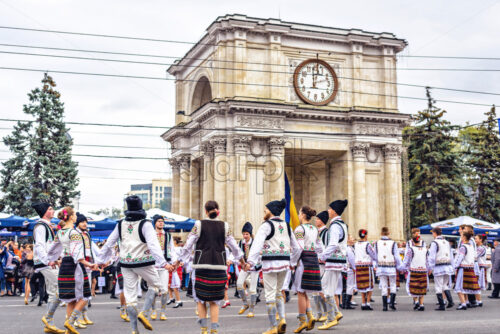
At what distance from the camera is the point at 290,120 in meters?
38.2

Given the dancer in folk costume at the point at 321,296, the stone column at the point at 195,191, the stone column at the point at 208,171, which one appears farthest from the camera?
the stone column at the point at 195,191

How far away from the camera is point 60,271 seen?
11.4 m

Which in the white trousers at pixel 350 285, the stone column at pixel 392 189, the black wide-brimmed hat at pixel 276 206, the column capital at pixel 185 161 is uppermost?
the column capital at pixel 185 161

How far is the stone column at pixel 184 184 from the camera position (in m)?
44.1

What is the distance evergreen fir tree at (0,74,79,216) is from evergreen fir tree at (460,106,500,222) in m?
32.5

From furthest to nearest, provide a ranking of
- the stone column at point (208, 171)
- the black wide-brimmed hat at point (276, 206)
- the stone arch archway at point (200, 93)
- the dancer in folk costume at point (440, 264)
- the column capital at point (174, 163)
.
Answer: the column capital at point (174, 163), the stone arch archway at point (200, 93), the stone column at point (208, 171), the dancer in folk costume at point (440, 264), the black wide-brimmed hat at point (276, 206)

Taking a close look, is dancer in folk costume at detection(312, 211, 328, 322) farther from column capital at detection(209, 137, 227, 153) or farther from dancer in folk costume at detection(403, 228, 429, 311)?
column capital at detection(209, 137, 227, 153)

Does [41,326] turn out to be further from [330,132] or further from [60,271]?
[330,132]

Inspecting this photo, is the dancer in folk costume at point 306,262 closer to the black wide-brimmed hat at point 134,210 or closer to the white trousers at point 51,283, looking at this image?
the black wide-brimmed hat at point 134,210

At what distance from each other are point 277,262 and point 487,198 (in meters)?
43.1

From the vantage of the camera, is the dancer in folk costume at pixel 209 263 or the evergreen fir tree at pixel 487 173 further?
the evergreen fir tree at pixel 487 173

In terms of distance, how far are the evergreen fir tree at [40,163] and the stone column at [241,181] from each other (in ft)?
43.0

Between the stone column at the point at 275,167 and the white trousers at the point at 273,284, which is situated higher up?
the stone column at the point at 275,167

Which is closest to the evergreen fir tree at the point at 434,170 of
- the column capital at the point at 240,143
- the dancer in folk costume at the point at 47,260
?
the column capital at the point at 240,143
